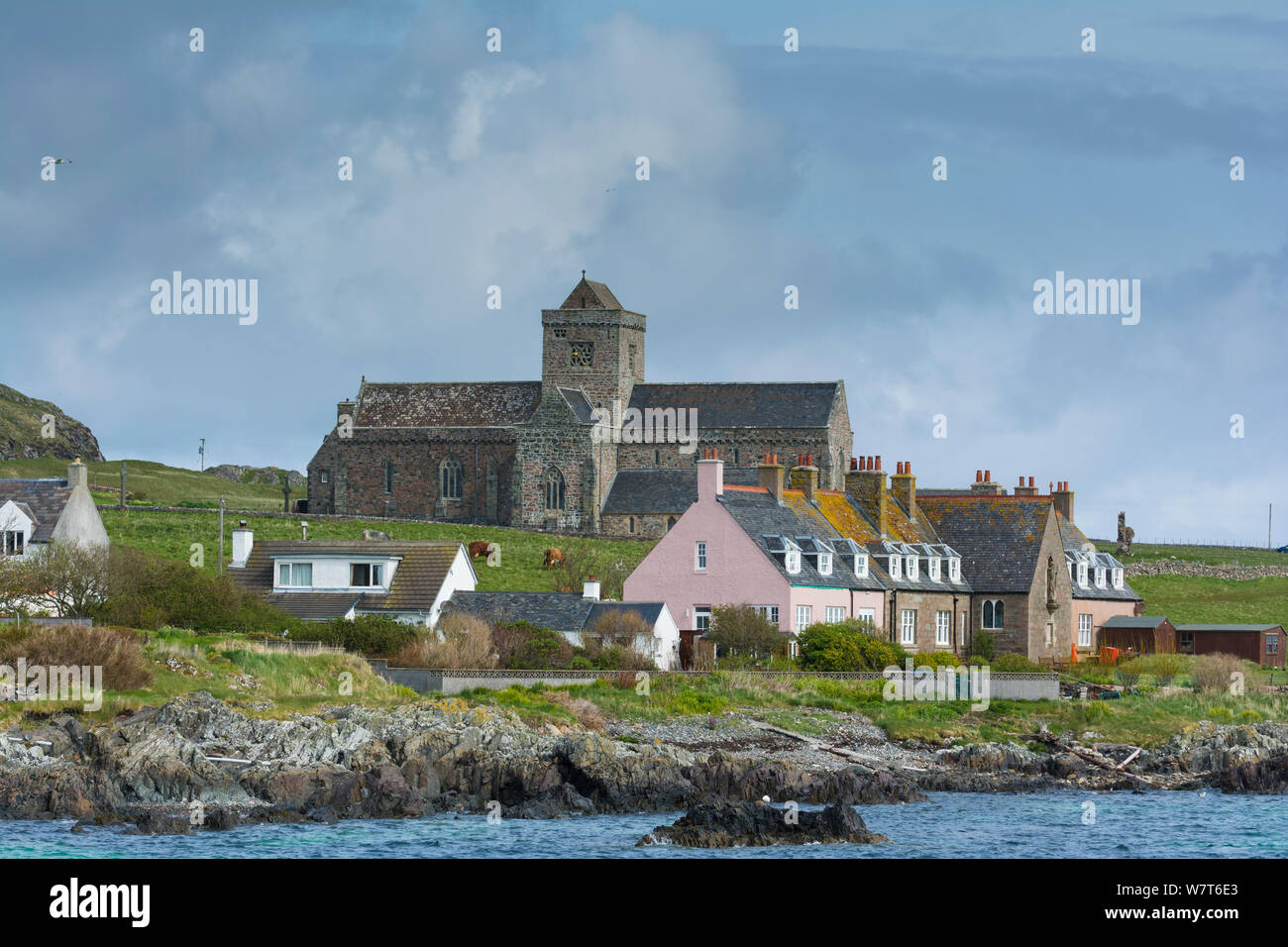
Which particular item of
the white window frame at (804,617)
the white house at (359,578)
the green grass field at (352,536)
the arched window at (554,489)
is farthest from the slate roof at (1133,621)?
the arched window at (554,489)

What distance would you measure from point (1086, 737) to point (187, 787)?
2270 centimetres

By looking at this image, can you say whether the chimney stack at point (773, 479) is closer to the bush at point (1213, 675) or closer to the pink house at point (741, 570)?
the pink house at point (741, 570)

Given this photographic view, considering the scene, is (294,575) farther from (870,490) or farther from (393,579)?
(870,490)

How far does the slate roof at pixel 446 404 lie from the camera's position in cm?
11069

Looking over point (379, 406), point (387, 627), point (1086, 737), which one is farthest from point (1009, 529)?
point (379, 406)

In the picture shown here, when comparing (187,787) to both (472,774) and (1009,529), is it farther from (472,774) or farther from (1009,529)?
(1009,529)

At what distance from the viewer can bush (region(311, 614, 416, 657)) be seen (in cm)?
4806

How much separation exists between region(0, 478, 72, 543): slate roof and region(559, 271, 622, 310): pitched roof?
57419 mm

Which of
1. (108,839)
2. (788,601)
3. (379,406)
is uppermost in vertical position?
(379,406)

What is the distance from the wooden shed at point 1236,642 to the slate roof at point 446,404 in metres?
52.9

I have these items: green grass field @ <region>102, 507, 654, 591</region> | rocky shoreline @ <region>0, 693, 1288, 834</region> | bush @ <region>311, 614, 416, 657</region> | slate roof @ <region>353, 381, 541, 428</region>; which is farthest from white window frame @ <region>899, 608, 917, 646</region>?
slate roof @ <region>353, 381, 541, 428</region>

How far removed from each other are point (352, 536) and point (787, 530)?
30.3 m

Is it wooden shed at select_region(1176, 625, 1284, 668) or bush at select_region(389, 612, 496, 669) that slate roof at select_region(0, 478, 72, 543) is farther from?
wooden shed at select_region(1176, 625, 1284, 668)
